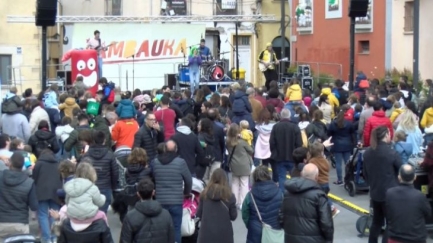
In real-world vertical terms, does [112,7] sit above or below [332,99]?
above

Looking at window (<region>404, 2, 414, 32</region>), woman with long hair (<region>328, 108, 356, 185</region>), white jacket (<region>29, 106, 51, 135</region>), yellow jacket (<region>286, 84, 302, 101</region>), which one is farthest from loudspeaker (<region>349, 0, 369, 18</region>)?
window (<region>404, 2, 414, 32</region>)

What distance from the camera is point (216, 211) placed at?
1015 cm

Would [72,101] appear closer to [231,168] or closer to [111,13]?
[231,168]

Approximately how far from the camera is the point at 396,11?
102 ft

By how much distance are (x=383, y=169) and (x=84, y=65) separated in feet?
57.1

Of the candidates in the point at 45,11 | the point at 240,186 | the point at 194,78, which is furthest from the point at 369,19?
the point at 240,186

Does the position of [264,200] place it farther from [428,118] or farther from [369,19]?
[369,19]

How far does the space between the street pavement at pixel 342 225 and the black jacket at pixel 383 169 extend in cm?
172

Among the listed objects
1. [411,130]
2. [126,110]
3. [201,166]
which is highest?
[126,110]

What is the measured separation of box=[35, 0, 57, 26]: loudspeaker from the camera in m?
19.1

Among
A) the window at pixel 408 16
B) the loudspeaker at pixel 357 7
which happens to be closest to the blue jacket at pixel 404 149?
the loudspeaker at pixel 357 7

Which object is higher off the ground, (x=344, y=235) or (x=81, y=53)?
(x=81, y=53)

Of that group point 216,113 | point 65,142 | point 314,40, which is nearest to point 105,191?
point 65,142

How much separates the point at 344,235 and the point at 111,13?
94.8 feet
